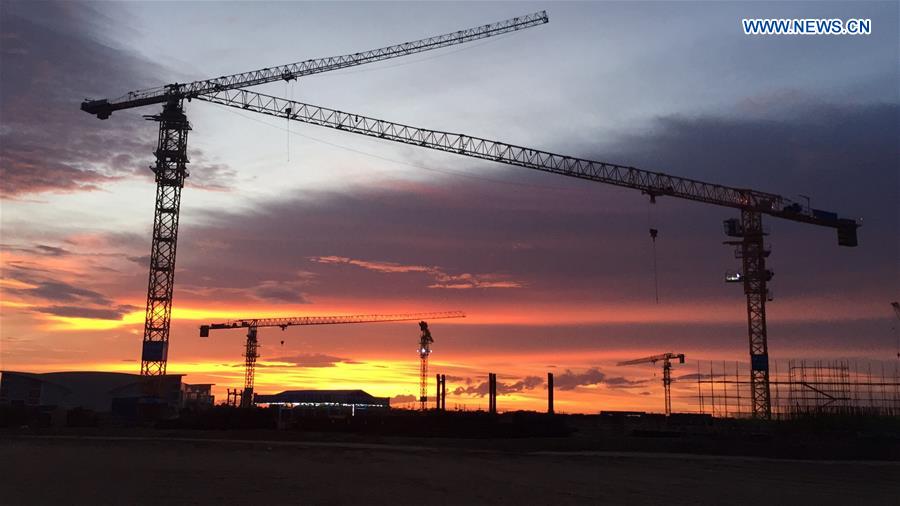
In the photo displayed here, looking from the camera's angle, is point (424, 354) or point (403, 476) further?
point (424, 354)

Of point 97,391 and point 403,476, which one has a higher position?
point 97,391

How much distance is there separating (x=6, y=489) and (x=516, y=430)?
37.2m

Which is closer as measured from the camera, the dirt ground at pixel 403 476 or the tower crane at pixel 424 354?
the dirt ground at pixel 403 476

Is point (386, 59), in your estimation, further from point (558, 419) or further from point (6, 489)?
point (6, 489)

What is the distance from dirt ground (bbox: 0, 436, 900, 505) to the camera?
950 inches

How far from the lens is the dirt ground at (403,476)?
2412 centimetres

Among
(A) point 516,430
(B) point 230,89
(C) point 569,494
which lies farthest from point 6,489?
(B) point 230,89

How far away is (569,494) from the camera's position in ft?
84.1

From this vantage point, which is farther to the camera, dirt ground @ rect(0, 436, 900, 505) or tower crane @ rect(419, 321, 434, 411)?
tower crane @ rect(419, 321, 434, 411)

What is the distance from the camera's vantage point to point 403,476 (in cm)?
2956

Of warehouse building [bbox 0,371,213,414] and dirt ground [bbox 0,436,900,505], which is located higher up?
warehouse building [bbox 0,371,213,414]

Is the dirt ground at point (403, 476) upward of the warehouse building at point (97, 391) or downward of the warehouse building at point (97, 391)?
downward

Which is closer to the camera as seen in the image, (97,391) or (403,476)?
(403,476)

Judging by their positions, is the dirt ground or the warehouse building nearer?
the dirt ground
